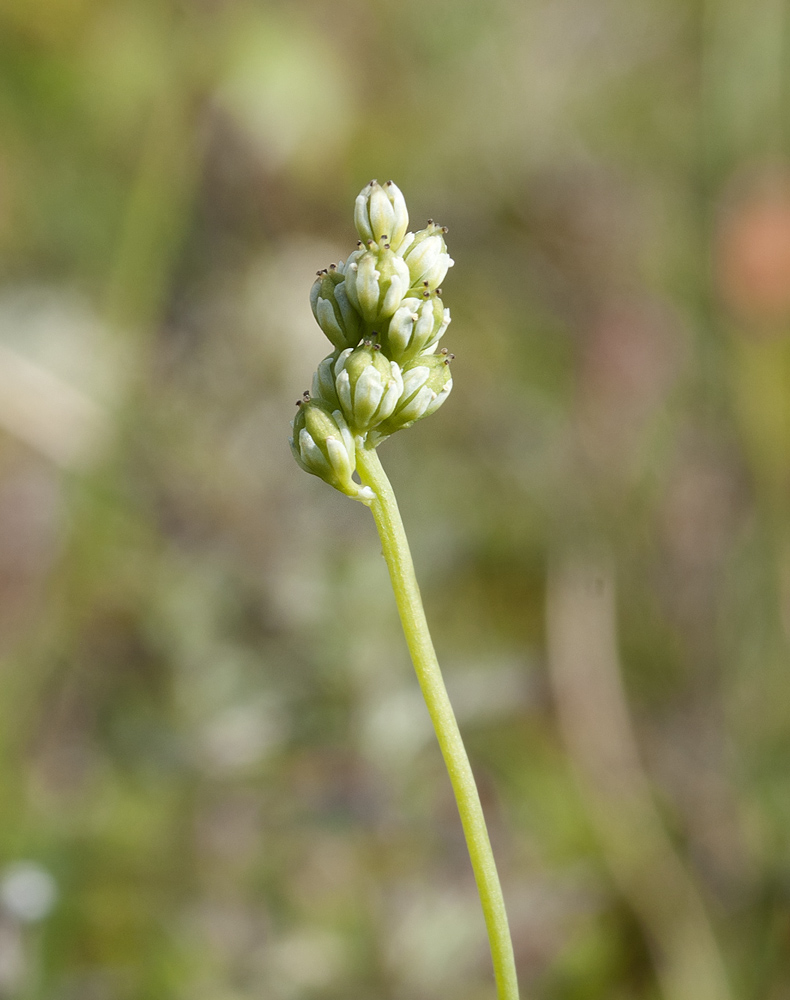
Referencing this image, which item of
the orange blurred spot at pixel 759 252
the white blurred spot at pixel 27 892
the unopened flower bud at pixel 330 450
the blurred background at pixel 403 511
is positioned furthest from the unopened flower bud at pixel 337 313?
the orange blurred spot at pixel 759 252

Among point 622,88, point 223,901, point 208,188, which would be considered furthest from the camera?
point 622,88

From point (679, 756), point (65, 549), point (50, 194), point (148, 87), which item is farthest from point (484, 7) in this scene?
point (679, 756)

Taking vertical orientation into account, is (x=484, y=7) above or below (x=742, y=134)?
above

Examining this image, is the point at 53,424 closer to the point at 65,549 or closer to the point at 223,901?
the point at 65,549

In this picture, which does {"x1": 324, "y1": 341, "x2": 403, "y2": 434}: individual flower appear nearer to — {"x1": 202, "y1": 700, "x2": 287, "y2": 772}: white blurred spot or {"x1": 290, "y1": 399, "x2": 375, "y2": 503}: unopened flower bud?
{"x1": 290, "y1": 399, "x2": 375, "y2": 503}: unopened flower bud

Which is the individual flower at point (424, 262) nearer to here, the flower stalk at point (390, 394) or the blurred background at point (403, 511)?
the flower stalk at point (390, 394)

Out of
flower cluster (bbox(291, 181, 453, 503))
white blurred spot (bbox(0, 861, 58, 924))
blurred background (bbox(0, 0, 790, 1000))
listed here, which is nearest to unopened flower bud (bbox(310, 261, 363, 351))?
flower cluster (bbox(291, 181, 453, 503))

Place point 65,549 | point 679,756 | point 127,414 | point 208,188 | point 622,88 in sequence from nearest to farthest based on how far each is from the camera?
point 679,756, point 65,549, point 127,414, point 208,188, point 622,88
